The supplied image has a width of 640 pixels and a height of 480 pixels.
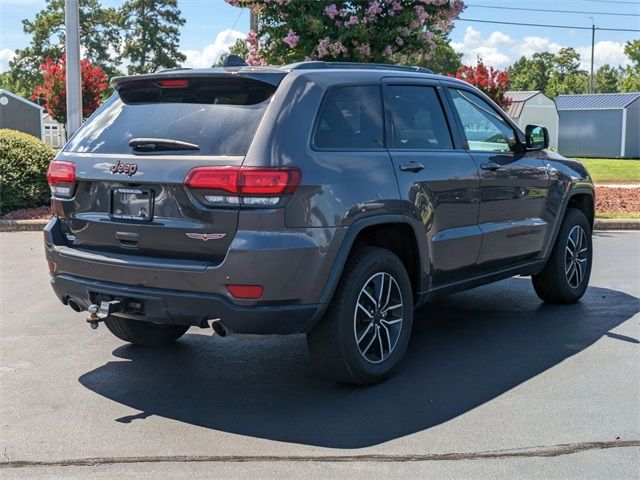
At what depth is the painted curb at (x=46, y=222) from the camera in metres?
12.7

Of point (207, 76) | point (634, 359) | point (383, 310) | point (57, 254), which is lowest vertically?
point (634, 359)

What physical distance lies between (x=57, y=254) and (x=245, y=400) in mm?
1475

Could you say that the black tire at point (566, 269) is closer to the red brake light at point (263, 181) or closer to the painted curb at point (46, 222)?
the red brake light at point (263, 181)

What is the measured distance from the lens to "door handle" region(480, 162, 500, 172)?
19.6ft

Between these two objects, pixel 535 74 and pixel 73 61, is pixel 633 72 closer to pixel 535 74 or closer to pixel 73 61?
pixel 535 74

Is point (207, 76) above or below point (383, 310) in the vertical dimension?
above

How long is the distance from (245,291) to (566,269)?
3.87 metres

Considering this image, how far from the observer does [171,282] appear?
4504mm

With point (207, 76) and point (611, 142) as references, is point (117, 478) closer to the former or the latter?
point (207, 76)

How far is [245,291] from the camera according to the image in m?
4.38

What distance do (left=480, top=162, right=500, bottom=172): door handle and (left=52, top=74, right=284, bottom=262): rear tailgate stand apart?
6.55 ft

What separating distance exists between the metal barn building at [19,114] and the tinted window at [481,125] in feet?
126

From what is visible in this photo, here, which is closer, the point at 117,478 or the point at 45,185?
the point at 117,478

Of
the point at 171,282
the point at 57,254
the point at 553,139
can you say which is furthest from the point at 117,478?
the point at 553,139
